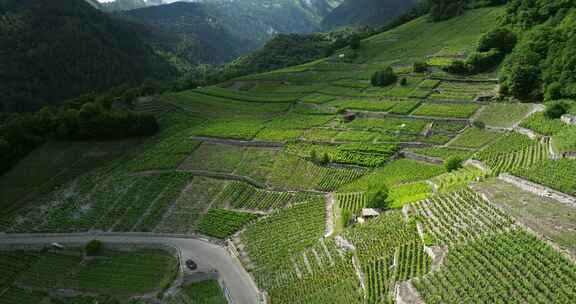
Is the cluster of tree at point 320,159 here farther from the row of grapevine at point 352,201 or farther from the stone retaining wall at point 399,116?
the stone retaining wall at point 399,116

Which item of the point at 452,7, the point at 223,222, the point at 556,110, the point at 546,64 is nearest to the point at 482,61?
the point at 546,64

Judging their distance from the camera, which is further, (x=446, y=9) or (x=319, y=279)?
(x=446, y=9)

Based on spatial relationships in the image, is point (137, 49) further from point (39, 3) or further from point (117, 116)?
point (117, 116)

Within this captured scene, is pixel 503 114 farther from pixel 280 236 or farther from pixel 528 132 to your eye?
pixel 280 236

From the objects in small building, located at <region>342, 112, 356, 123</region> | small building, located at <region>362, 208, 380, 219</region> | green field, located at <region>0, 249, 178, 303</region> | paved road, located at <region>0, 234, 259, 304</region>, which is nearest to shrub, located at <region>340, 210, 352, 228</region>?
small building, located at <region>362, 208, 380, 219</region>

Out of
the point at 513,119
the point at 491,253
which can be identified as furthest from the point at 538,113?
the point at 491,253

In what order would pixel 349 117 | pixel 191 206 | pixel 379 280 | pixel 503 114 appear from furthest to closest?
1. pixel 349 117
2. pixel 503 114
3. pixel 191 206
4. pixel 379 280

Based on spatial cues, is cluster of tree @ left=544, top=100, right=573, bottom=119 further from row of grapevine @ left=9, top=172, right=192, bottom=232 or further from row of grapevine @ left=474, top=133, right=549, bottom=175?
row of grapevine @ left=9, top=172, right=192, bottom=232
